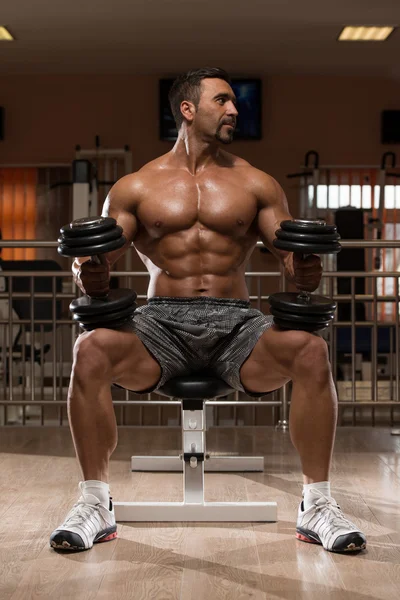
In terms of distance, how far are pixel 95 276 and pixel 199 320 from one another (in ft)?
1.16

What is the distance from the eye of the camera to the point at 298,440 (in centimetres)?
211

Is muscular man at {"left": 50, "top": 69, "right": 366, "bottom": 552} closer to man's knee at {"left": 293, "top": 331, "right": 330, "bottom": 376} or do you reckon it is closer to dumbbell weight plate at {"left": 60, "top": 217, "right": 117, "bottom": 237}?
man's knee at {"left": 293, "top": 331, "right": 330, "bottom": 376}

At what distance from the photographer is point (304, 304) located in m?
2.07

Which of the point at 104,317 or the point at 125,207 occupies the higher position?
the point at 125,207

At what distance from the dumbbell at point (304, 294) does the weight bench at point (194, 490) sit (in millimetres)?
281

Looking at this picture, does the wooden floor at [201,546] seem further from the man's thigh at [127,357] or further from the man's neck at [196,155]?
the man's neck at [196,155]

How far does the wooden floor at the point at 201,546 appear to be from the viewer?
5.71 ft

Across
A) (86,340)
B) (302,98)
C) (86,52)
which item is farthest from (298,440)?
(302,98)

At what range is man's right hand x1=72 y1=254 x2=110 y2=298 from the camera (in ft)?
Result: 6.77

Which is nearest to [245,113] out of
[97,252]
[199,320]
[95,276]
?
[199,320]

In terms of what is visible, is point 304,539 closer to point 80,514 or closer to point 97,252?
point 80,514

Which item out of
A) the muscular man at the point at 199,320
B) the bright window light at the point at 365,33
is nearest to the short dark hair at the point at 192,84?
the muscular man at the point at 199,320

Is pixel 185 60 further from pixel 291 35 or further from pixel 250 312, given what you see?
pixel 250 312

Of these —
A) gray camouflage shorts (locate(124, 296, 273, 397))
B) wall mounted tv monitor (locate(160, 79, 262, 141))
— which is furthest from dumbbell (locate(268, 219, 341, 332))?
wall mounted tv monitor (locate(160, 79, 262, 141))
